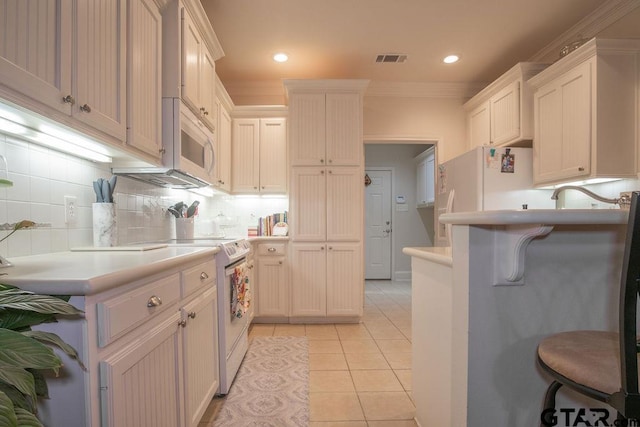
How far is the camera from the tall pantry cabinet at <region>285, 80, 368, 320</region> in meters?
3.33

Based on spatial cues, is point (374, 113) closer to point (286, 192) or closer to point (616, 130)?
point (286, 192)

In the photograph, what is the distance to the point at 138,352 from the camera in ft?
3.26

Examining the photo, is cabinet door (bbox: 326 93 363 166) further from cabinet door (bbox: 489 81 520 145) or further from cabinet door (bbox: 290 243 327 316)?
cabinet door (bbox: 489 81 520 145)

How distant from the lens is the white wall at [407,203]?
6023 millimetres

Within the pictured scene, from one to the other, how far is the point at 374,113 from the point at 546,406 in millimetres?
3593

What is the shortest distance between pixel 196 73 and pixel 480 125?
307 cm

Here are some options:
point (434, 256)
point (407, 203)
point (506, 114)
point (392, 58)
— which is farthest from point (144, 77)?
point (407, 203)

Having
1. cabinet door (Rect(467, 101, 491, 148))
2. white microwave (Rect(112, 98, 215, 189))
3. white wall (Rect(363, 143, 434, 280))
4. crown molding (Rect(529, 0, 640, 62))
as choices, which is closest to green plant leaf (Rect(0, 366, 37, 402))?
white microwave (Rect(112, 98, 215, 189))

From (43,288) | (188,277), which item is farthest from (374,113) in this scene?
(43,288)

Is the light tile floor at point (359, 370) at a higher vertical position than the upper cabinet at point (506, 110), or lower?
lower

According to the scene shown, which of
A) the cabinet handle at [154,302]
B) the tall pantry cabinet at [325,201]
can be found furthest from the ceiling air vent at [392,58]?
the cabinet handle at [154,302]

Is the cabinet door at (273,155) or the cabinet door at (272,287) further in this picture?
the cabinet door at (273,155)

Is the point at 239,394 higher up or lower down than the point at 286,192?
lower down

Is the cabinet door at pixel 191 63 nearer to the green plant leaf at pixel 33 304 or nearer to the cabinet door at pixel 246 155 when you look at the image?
the cabinet door at pixel 246 155
